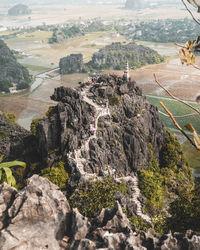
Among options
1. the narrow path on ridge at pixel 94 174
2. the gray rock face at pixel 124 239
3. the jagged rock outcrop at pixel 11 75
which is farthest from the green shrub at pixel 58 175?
the jagged rock outcrop at pixel 11 75

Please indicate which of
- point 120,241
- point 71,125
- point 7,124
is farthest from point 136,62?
point 120,241

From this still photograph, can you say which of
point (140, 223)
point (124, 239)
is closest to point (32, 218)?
point (124, 239)

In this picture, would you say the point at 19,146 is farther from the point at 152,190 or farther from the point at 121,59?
the point at 121,59

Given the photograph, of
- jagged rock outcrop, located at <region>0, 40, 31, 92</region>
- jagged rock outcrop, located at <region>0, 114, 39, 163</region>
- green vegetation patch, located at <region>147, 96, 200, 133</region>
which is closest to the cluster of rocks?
jagged rock outcrop, located at <region>0, 114, 39, 163</region>

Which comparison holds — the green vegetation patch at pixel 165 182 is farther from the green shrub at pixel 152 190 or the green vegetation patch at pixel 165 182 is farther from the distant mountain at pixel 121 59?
the distant mountain at pixel 121 59

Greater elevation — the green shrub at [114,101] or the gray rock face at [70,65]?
the green shrub at [114,101]

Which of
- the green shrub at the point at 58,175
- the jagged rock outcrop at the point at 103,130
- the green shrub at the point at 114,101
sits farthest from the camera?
the green shrub at the point at 114,101
